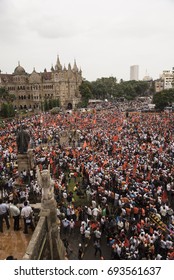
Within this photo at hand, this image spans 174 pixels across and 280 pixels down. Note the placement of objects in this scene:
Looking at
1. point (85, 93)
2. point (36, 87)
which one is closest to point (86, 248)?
point (85, 93)

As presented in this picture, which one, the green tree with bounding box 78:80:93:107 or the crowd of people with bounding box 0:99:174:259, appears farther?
the green tree with bounding box 78:80:93:107

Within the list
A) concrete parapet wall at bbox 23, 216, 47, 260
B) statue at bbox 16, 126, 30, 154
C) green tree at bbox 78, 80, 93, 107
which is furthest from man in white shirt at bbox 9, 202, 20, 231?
green tree at bbox 78, 80, 93, 107

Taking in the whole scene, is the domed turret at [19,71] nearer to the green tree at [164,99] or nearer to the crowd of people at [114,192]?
the green tree at [164,99]

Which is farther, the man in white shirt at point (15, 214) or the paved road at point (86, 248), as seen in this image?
the paved road at point (86, 248)

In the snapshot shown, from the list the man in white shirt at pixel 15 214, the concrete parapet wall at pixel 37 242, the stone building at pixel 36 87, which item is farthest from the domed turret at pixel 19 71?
the concrete parapet wall at pixel 37 242

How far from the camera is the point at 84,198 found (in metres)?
18.1

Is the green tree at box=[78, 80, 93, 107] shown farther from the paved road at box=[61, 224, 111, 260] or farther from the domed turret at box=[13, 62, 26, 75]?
the paved road at box=[61, 224, 111, 260]

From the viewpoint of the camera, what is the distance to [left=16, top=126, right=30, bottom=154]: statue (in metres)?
17.6

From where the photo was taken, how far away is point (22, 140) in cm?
1781

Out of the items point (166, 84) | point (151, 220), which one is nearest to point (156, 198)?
point (151, 220)

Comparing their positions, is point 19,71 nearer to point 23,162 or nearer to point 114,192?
point 23,162

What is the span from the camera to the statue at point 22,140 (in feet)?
57.8

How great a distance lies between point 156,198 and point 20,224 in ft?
28.6

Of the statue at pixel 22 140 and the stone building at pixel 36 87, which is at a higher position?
the stone building at pixel 36 87
